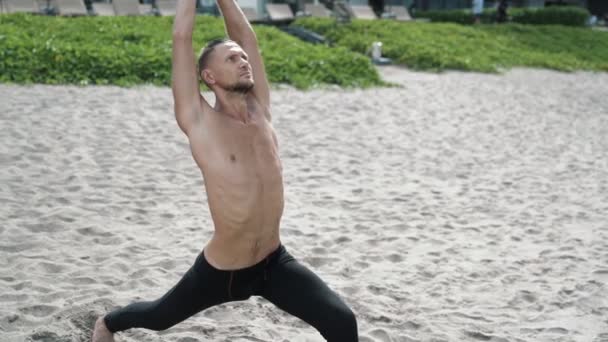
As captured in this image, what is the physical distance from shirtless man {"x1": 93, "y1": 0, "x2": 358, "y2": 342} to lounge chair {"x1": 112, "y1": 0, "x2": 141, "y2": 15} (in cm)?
1781

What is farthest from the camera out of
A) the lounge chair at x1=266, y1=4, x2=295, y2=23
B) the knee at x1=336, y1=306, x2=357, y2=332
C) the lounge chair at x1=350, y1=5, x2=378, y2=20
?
the lounge chair at x1=350, y1=5, x2=378, y2=20

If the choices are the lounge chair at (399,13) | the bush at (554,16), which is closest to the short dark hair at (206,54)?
the lounge chair at (399,13)

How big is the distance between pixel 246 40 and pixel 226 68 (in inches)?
15.4

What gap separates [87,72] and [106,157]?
5233 millimetres

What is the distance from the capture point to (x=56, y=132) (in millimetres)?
8078

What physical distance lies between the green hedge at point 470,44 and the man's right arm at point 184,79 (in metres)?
14.8

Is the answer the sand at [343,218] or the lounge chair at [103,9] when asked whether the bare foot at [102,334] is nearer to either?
the sand at [343,218]

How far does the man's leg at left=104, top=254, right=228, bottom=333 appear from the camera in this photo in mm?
2701

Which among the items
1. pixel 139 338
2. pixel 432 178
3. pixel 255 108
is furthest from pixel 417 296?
pixel 432 178

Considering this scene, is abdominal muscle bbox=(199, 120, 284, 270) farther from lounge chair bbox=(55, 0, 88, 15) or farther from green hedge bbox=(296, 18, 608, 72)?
lounge chair bbox=(55, 0, 88, 15)

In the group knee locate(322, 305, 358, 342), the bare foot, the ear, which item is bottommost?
the bare foot

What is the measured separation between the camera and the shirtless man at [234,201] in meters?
2.62

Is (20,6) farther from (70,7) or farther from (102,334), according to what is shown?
(102,334)

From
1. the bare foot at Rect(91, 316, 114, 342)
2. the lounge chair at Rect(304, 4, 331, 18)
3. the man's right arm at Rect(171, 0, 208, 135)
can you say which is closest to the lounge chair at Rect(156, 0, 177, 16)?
the lounge chair at Rect(304, 4, 331, 18)
